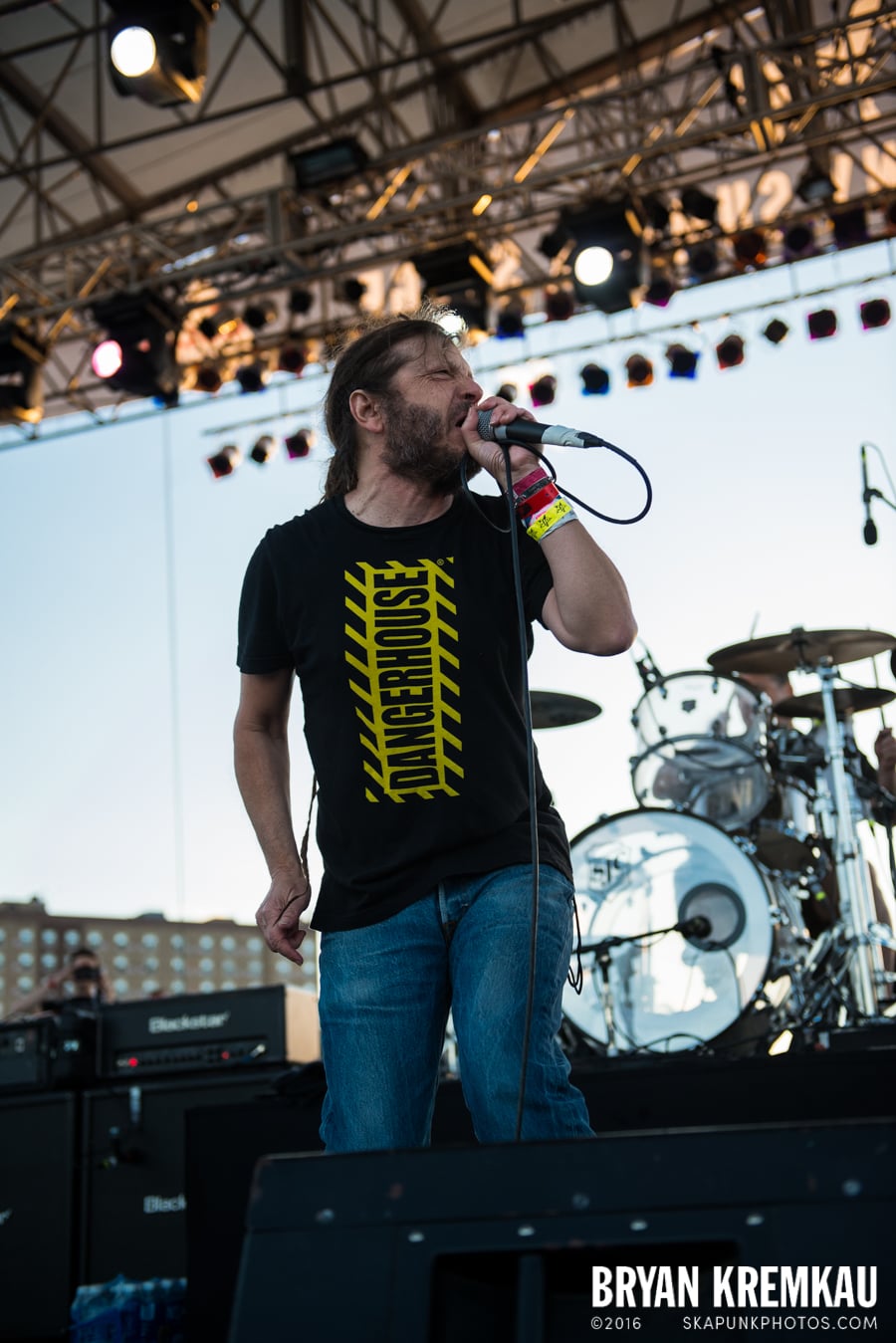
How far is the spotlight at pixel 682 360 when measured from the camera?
841cm

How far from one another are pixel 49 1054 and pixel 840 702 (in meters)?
3.09

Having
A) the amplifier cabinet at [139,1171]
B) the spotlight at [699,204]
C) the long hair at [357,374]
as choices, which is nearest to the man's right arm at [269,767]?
the long hair at [357,374]

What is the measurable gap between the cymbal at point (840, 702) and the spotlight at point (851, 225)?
372 centimetres

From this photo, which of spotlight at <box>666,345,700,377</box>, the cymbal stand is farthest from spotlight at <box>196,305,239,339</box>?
the cymbal stand

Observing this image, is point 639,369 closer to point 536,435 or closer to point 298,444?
point 298,444

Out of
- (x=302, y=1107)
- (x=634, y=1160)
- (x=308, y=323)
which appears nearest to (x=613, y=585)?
(x=634, y=1160)

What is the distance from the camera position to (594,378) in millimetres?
8547

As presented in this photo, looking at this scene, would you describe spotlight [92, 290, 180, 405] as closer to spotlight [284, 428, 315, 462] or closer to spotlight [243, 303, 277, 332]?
spotlight [243, 303, 277, 332]

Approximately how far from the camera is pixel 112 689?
1005 cm

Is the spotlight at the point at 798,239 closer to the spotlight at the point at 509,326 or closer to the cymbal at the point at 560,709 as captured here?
the spotlight at the point at 509,326

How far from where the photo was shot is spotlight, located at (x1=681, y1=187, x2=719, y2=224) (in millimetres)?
7531

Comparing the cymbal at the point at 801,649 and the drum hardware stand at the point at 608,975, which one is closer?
the drum hardware stand at the point at 608,975

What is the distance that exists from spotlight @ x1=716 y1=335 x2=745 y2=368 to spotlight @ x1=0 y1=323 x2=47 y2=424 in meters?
4.07

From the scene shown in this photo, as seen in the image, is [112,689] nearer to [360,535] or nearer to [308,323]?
[308,323]
